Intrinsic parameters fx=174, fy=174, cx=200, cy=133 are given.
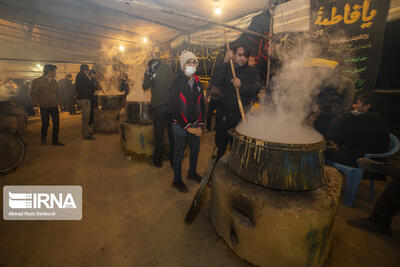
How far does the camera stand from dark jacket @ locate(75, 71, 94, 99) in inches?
216

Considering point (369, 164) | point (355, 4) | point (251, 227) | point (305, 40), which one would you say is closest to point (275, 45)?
point (305, 40)

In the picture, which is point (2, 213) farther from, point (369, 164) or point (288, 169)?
point (369, 164)

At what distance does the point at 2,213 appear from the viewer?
8.09 ft

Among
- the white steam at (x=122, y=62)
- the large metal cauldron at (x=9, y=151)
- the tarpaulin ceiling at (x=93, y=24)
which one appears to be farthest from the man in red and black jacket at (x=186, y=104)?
the white steam at (x=122, y=62)

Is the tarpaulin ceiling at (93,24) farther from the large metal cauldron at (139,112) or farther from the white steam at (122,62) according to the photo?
the large metal cauldron at (139,112)

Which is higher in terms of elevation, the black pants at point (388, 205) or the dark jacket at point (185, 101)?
the dark jacket at point (185, 101)

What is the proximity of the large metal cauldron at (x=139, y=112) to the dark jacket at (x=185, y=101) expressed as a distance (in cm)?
172

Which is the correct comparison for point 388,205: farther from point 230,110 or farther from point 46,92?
point 46,92

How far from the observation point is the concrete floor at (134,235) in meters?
1.91

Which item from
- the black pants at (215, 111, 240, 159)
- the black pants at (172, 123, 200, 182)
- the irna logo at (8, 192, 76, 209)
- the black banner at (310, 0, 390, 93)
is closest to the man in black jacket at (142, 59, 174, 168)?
the black pants at (172, 123, 200, 182)

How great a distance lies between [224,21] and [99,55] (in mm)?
10941

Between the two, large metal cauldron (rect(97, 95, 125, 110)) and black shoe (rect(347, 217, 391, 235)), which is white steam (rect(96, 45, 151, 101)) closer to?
large metal cauldron (rect(97, 95, 125, 110))

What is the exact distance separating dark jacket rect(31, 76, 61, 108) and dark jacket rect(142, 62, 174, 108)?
3.13m

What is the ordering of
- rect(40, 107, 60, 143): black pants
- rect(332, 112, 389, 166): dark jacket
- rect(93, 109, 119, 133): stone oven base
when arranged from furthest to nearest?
1. rect(93, 109, 119, 133): stone oven base
2. rect(40, 107, 60, 143): black pants
3. rect(332, 112, 389, 166): dark jacket
